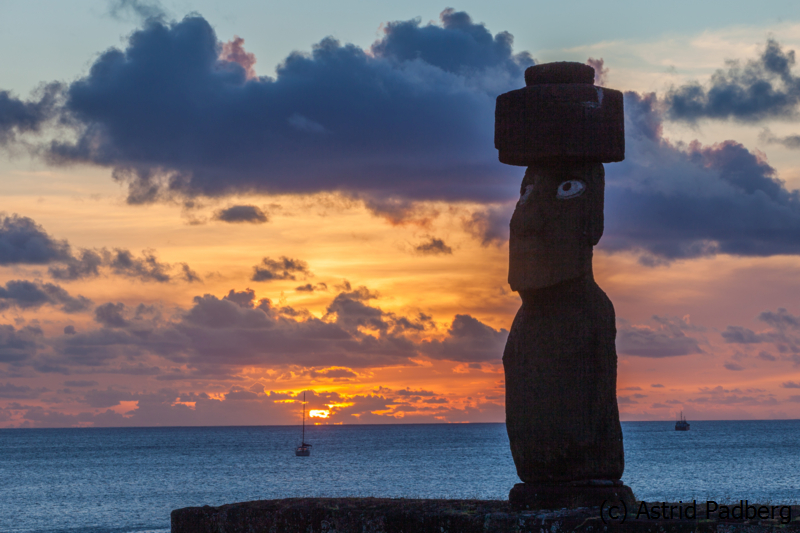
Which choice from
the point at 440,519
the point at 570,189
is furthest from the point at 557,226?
the point at 440,519

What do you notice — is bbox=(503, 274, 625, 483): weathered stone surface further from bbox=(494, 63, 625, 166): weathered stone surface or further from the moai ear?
bbox=(494, 63, 625, 166): weathered stone surface

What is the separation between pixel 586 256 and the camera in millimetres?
12477

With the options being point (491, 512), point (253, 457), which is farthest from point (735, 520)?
point (253, 457)

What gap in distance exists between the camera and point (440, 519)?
33.0 ft

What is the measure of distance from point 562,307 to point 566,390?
1178 mm

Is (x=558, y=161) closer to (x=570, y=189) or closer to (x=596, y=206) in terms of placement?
(x=570, y=189)

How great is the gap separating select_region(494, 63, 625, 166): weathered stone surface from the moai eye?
1.23 feet

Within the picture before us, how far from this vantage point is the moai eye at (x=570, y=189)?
12.5 meters

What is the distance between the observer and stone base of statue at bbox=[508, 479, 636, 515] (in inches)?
470

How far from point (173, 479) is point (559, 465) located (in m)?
74.0

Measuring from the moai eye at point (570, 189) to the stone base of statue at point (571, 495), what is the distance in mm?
3985

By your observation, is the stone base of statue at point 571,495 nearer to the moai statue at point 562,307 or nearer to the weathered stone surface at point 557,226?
the moai statue at point 562,307

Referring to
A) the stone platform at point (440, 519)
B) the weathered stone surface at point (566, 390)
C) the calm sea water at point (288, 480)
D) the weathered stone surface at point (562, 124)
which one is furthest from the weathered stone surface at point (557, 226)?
the calm sea water at point (288, 480)

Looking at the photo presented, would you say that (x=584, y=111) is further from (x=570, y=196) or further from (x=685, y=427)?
(x=685, y=427)
